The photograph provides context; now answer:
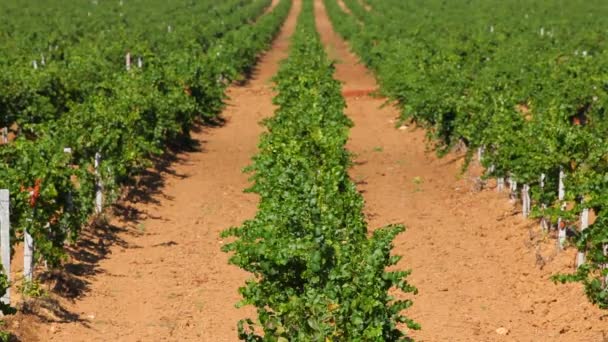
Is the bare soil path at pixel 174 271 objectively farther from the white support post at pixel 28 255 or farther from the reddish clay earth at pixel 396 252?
the white support post at pixel 28 255

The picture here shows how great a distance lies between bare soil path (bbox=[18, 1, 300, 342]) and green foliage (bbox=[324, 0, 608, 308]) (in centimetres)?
465

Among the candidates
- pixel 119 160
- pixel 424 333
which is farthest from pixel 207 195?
pixel 424 333

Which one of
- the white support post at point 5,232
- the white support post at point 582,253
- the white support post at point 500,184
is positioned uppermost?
the white support post at point 5,232

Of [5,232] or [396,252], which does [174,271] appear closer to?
[5,232]

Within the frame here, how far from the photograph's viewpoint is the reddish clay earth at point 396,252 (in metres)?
13.8

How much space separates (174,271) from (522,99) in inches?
473

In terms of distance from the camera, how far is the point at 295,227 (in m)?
10.7

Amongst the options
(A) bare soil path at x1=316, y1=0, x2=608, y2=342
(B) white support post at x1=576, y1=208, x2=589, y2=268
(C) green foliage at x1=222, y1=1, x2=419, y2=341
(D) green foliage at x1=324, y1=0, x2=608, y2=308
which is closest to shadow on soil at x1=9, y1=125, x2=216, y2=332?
(C) green foliage at x1=222, y1=1, x2=419, y2=341

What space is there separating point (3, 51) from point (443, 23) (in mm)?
26056

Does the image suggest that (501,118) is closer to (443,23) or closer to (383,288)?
(383,288)

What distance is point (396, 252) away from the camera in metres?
17.5

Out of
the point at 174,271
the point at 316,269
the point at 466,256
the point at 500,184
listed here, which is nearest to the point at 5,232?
the point at 174,271

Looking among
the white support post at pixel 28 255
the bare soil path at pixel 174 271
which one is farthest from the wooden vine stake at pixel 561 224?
the white support post at pixel 28 255

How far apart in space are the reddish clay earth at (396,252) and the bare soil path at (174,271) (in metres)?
0.02
